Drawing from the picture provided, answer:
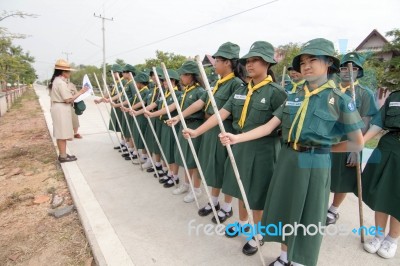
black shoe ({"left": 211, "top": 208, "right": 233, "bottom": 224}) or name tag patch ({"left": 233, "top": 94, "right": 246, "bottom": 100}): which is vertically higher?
name tag patch ({"left": 233, "top": 94, "right": 246, "bottom": 100})

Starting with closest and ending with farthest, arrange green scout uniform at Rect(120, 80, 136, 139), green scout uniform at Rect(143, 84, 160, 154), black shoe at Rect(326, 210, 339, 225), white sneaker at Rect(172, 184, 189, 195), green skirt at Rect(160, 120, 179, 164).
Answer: black shoe at Rect(326, 210, 339, 225), white sneaker at Rect(172, 184, 189, 195), green skirt at Rect(160, 120, 179, 164), green scout uniform at Rect(143, 84, 160, 154), green scout uniform at Rect(120, 80, 136, 139)

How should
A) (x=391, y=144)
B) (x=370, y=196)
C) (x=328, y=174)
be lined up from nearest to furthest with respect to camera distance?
1. (x=328, y=174)
2. (x=391, y=144)
3. (x=370, y=196)

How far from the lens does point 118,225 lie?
3084mm

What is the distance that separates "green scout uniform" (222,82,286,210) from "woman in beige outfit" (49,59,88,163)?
12.1 feet

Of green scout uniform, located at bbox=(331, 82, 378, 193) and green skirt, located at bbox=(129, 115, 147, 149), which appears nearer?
green scout uniform, located at bbox=(331, 82, 378, 193)

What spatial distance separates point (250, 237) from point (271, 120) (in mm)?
1206

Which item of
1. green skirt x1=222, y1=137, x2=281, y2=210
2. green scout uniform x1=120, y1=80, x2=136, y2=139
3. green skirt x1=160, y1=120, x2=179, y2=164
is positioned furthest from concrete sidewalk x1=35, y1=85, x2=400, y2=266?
green scout uniform x1=120, y1=80, x2=136, y2=139

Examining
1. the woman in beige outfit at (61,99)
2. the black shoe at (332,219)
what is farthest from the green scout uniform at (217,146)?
the woman in beige outfit at (61,99)

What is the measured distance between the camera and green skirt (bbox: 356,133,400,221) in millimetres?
2377

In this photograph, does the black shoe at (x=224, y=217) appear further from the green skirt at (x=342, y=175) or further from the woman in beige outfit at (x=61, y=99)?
the woman in beige outfit at (x=61, y=99)

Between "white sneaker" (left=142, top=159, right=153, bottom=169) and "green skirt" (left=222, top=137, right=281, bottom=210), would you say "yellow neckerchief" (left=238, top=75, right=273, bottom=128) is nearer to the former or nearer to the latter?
"green skirt" (left=222, top=137, right=281, bottom=210)

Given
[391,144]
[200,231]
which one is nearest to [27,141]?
[200,231]

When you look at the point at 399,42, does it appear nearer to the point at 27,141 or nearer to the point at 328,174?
the point at 328,174

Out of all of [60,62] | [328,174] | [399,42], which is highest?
[399,42]
